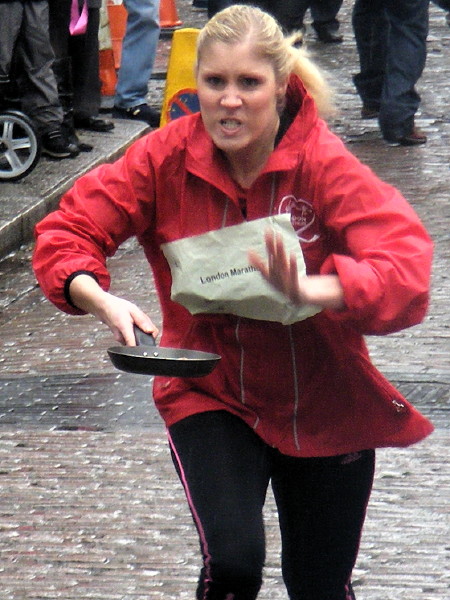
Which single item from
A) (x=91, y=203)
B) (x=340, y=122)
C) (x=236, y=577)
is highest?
(x=91, y=203)

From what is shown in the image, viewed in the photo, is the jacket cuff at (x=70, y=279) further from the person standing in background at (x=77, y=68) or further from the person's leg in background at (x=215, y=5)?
the person's leg in background at (x=215, y=5)

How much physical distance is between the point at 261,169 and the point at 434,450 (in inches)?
85.2

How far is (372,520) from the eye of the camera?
4.20 metres

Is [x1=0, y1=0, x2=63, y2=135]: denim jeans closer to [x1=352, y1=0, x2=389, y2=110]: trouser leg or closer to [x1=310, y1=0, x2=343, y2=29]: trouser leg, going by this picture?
[x1=352, y1=0, x2=389, y2=110]: trouser leg

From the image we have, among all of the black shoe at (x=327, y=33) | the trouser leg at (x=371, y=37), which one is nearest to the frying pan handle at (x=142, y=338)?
the trouser leg at (x=371, y=37)

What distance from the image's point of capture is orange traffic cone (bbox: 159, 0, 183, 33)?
1448 cm

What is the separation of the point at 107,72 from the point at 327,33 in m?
3.54

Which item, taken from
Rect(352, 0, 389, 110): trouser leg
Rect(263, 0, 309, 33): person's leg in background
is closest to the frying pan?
Rect(263, 0, 309, 33): person's leg in background

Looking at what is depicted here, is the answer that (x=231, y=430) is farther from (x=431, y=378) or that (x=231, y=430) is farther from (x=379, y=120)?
(x=379, y=120)

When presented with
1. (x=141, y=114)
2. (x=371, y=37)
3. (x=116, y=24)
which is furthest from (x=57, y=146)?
(x=116, y=24)

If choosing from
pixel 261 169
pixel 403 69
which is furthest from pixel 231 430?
pixel 403 69

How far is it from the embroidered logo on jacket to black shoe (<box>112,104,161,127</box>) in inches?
284

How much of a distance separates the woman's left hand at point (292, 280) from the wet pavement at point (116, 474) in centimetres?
151

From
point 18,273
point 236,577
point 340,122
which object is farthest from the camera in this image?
point 340,122
